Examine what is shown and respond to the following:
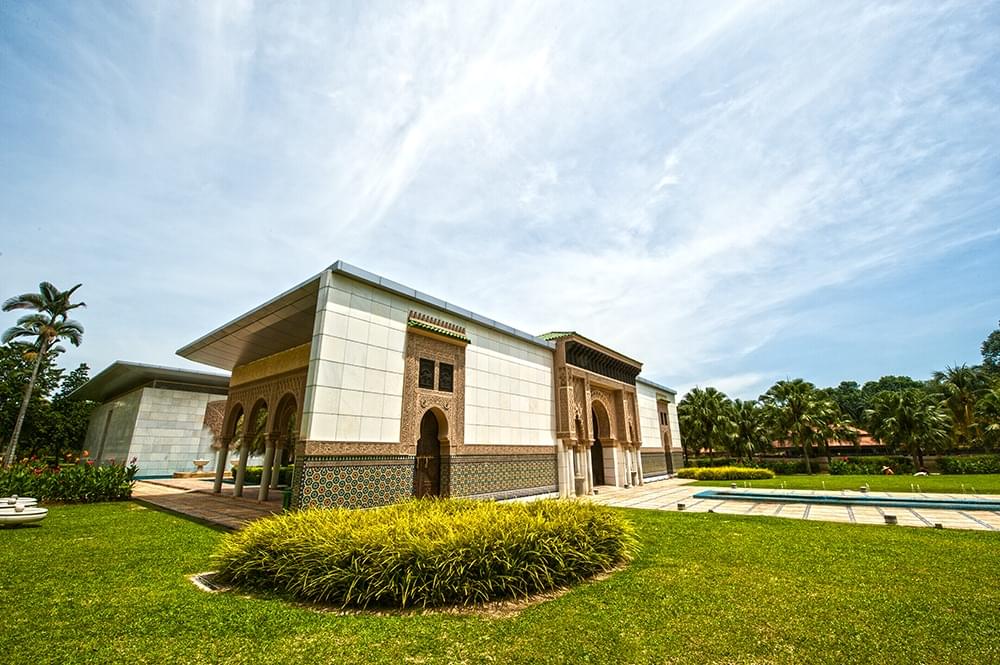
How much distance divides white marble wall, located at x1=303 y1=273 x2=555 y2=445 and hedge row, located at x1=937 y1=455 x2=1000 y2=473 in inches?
1126

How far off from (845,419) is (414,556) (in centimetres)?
3572

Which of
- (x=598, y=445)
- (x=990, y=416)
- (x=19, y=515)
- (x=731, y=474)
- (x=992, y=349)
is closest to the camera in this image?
(x=19, y=515)

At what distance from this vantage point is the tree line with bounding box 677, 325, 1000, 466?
81.6ft

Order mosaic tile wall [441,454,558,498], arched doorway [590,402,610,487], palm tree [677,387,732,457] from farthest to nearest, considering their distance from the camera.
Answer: palm tree [677,387,732,457]
arched doorway [590,402,610,487]
mosaic tile wall [441,454,558,498]

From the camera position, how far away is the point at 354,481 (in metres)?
9.71

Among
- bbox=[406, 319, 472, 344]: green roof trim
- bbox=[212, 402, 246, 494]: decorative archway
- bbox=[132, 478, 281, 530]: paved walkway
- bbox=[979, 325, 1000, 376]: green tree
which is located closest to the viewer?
bbox=[132, 478, 281, 530]: paved walkway

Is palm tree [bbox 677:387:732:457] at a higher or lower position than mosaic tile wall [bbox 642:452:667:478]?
higher

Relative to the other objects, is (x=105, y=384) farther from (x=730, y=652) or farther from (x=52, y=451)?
(x=730, y=652)

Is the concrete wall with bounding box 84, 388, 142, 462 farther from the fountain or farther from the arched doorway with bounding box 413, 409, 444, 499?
the arched doorway with bounding box 413, 409, 444, 499

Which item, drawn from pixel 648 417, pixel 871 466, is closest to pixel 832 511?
pixel 648 417

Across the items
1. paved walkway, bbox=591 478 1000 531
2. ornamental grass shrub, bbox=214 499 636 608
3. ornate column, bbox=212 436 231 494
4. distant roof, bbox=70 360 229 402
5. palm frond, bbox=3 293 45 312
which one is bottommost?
paved walkway, bbox=591 478 1000 531

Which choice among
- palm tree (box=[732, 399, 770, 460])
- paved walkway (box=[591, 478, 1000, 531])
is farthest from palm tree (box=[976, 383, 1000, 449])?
paved walkway (box=[591, 478, 1000, 531])

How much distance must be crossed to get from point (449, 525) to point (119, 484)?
48.3 feet

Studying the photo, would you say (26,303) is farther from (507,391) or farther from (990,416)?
(990,416)
